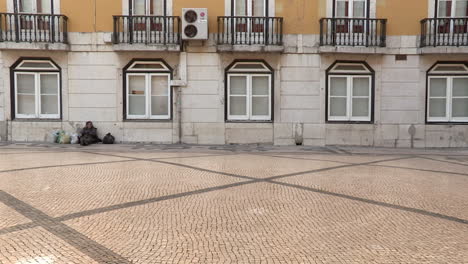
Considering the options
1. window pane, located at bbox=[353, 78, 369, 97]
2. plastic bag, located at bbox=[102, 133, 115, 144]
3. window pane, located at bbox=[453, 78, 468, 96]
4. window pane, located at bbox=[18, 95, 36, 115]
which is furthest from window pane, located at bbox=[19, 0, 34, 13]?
window pane, located at bbox=[453, 78, 468, 96]

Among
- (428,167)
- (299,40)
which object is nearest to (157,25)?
(299,40)

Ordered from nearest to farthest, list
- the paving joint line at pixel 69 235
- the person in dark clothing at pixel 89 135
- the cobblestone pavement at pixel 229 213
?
the paving joint line at pixel 69 235 → the cobblestone pavement at pixel 229 213 → the person in dark clothing at pixel 89 135

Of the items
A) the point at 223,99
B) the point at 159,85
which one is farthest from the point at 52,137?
the point at 223,99

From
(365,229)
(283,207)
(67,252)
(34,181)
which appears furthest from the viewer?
→ (34,181)

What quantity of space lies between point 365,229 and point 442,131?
11.7 meters

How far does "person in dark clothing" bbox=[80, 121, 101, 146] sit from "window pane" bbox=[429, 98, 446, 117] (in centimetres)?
1252

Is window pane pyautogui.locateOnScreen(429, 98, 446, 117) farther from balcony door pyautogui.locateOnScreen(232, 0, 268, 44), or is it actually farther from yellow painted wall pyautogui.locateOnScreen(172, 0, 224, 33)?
yellow painted wall pyautogui.locateOnScreen(172, 0, 224, 33)

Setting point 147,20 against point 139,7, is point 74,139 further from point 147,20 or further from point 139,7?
point 139,7

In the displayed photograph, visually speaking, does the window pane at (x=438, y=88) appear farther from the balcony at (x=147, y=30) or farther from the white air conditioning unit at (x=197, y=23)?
the balcony at (x=147, y=30)

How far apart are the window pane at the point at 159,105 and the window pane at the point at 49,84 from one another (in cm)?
369

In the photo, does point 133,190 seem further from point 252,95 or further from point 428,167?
point 252,95

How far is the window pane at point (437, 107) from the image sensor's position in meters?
14.2

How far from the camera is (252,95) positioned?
47.2 ft

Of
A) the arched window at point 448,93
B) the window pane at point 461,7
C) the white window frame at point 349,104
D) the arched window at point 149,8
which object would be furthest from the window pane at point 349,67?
the arched window at point 149,8
